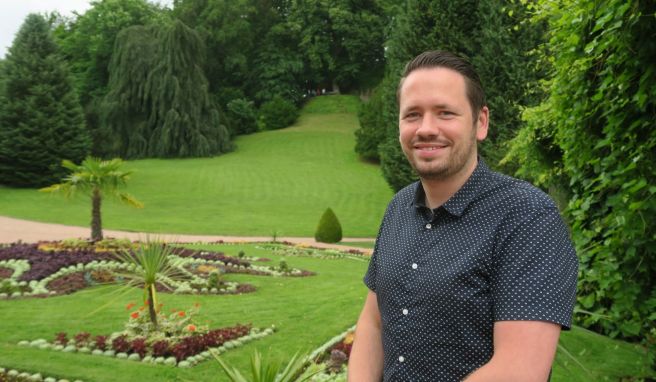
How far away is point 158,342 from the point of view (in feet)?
20.7

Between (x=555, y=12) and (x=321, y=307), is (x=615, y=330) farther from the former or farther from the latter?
(x=321, y=307)

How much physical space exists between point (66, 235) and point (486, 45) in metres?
12.3

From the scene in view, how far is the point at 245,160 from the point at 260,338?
30525mm

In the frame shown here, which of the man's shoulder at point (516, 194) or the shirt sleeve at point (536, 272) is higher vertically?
the man's shoulder at point (516, 194)

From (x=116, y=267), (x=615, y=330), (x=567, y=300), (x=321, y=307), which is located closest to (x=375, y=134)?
(x=116, y=267)

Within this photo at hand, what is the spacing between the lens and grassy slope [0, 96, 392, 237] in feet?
71.2

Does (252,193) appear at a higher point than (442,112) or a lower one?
lower

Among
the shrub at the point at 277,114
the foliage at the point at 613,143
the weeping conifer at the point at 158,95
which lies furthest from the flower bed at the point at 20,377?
the shrub at the point at 277,114

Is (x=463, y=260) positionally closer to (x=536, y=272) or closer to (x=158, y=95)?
(x=536, y=272)

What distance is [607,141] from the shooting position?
3705 mm

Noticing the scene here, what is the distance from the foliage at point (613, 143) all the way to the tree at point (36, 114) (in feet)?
88.1

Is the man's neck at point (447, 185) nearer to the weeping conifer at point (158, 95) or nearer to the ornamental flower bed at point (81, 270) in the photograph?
the ornamental flower bed at point (81, 270)

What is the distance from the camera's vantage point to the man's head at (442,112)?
1765 millimetres

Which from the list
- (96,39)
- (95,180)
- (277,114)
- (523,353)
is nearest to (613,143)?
(523,353)
